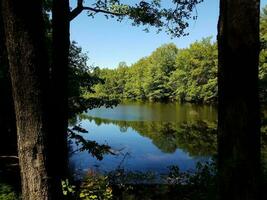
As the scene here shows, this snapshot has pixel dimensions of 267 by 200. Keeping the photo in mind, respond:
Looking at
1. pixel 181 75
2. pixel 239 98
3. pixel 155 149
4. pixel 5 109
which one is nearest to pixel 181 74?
pixel 181 75

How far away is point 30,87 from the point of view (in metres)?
2.99

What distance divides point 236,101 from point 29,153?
226 cm

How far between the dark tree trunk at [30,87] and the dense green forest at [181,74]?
50.0m

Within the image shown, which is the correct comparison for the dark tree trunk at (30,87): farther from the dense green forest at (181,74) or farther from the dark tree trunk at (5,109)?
the dense green forest at (181,74)

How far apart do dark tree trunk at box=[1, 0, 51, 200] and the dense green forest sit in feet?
164

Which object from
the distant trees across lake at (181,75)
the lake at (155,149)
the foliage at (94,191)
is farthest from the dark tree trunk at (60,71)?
the distant trees across lake at (181,75)

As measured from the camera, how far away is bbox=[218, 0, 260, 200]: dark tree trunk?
13.3 ft

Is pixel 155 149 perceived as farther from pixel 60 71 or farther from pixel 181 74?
pixel 181 74

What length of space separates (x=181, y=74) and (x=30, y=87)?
263 feet

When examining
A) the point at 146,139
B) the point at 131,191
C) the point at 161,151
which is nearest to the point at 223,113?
the point at 131,191

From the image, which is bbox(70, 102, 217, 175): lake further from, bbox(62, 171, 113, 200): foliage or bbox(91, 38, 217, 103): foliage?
bbox(91, 38, 217, 103): foliage

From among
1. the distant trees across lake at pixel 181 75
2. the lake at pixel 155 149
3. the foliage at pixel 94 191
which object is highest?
the distant trees across lake at pixel 181 75

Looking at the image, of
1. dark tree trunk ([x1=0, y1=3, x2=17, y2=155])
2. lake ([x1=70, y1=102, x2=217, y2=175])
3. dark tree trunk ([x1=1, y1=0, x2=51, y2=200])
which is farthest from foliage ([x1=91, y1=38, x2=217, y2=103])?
dark tree trunk ([x1=1, y1=0, x2=51, y2=200])

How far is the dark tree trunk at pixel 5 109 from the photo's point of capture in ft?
34.8
